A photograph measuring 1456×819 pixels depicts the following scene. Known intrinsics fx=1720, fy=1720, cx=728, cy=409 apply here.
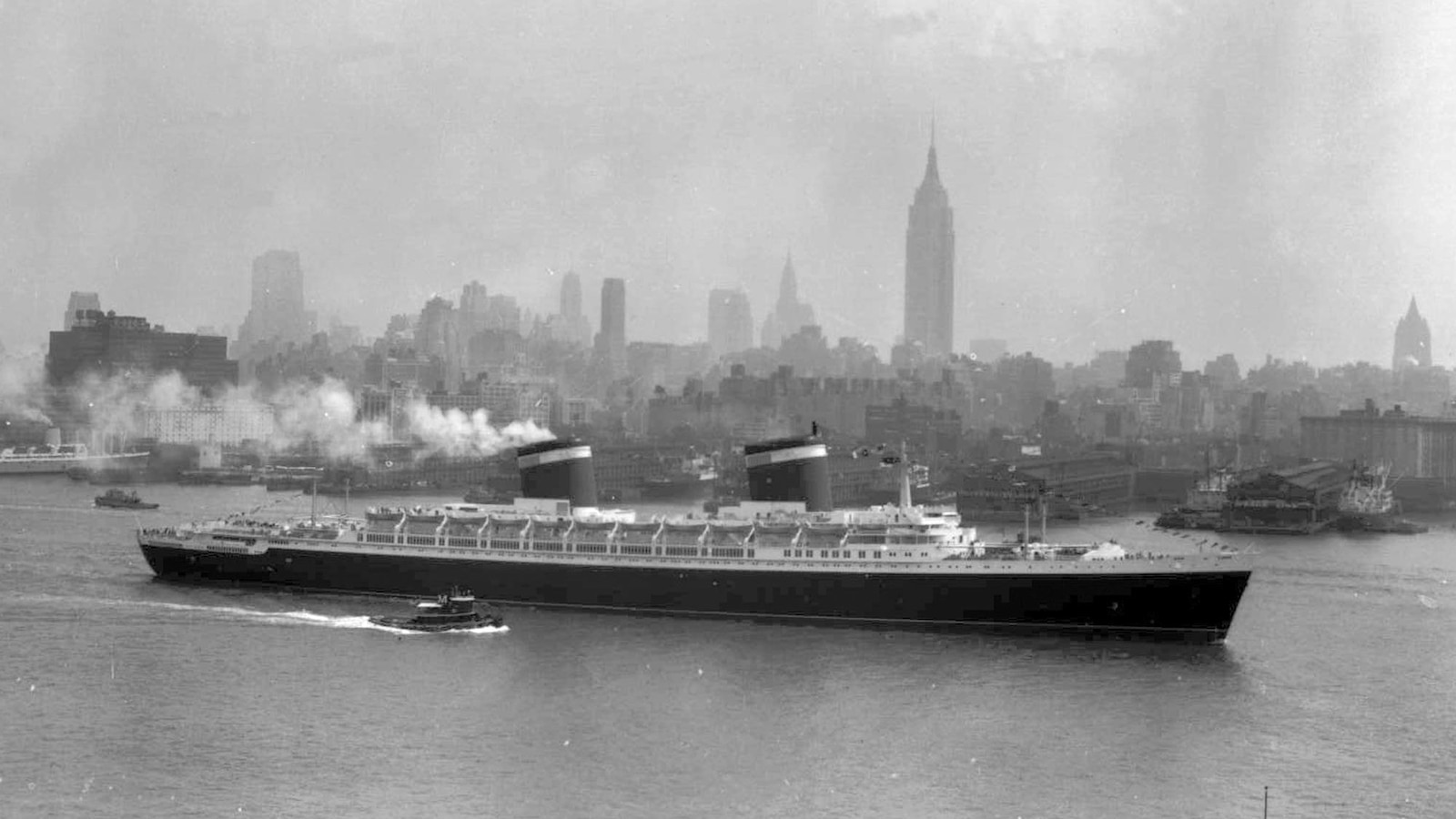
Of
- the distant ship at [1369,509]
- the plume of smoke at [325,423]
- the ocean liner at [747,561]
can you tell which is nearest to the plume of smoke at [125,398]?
the plume of smoke at [325,423]

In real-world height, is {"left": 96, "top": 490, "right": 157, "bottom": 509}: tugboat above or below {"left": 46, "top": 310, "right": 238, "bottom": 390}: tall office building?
below

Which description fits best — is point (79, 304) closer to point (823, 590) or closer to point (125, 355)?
point (125, 355)

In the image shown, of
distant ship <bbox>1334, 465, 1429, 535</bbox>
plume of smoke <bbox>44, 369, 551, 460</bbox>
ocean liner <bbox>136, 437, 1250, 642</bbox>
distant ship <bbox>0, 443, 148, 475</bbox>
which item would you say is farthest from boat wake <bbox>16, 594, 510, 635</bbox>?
distant ship <bbox>0, 443, 148, 475</bbox>

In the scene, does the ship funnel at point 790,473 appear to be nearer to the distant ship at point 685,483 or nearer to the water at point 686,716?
the water at point 686,716

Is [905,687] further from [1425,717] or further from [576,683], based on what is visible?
[1425,717]

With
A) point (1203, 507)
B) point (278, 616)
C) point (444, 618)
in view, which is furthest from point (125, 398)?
point (444, 618)

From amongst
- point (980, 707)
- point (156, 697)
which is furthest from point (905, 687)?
point (156, 697)

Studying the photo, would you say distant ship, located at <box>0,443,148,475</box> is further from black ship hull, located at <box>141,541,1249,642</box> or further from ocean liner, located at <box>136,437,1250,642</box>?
black ship hull, located at <box>141,541,1249,642</box>
